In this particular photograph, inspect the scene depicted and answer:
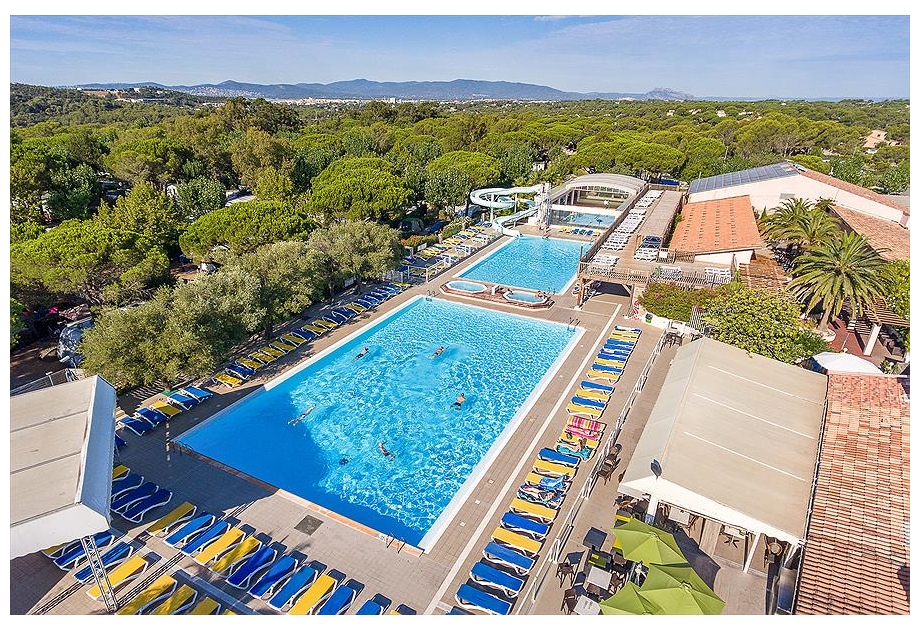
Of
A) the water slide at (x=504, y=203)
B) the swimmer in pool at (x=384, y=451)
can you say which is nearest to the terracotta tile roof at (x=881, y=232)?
the water slide at (x=504, y=203)

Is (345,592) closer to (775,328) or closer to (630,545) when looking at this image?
(630,545)

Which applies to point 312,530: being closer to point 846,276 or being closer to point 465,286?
point 465,286

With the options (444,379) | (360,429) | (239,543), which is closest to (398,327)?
(444,379)

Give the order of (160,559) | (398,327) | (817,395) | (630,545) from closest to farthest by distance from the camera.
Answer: (630,545), (160,559), (817,395), (398,327)

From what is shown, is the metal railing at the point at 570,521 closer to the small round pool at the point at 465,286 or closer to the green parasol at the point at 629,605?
the green parasol at the point at 629,605

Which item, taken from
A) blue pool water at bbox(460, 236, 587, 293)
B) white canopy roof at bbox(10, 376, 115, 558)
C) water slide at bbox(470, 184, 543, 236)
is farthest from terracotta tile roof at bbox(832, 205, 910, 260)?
white canopy roof at bbox(10, 376, 115, 558)

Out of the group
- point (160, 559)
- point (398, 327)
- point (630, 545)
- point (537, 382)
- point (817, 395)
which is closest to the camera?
point (630, 545)
